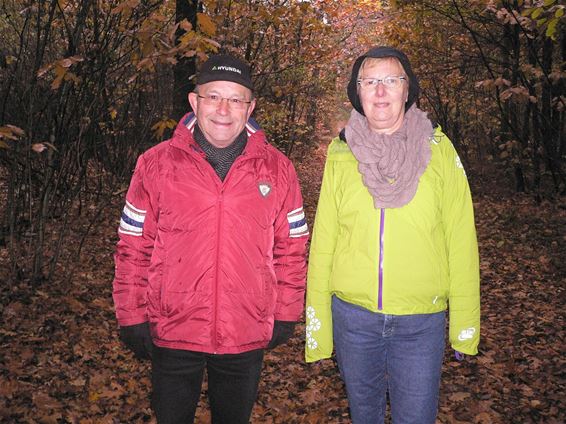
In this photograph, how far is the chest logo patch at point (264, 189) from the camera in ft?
8.36

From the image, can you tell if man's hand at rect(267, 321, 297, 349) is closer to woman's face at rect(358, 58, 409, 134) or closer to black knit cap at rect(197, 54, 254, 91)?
woman's face at rect(358, 58, 409, 134)

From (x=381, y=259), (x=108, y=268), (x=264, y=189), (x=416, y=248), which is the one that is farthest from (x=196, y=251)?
(x=108, y=268)

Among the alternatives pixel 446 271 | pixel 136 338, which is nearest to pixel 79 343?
pixel 136 338

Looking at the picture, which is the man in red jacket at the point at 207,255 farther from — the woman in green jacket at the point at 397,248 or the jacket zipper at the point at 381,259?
the jacket zipper at the point at 381,259

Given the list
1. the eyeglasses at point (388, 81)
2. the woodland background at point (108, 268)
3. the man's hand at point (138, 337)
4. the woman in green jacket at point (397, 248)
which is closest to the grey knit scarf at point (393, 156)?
the woman in green jacket at point (397, 248)

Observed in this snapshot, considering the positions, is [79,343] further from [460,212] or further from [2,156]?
[460,212]

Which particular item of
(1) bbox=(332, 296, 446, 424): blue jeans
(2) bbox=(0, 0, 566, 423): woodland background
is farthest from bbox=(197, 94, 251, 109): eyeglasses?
(2) bbox=(0, 0, 566, 423): woodland background

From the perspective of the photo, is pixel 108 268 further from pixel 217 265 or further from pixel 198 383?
pixel 217 265

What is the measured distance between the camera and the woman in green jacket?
2428mm

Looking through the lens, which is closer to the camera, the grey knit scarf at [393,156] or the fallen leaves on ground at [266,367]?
the grey knit scarf at [393,156]

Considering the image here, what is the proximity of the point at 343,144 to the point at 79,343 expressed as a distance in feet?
13.6

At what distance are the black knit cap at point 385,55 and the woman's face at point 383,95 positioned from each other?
0.03 m

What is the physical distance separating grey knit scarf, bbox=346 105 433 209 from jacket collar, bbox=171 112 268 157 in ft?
1.49

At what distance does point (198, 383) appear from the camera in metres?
2.60
